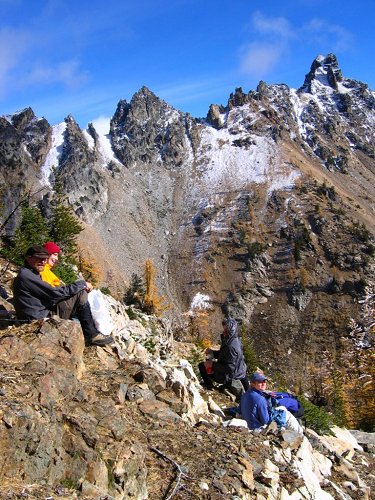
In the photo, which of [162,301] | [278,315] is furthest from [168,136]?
[278,315]

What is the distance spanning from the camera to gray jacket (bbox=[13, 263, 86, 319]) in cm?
911

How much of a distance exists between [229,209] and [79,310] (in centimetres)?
11377

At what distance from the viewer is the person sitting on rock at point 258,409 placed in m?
9.12

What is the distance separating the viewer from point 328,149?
6590 inches

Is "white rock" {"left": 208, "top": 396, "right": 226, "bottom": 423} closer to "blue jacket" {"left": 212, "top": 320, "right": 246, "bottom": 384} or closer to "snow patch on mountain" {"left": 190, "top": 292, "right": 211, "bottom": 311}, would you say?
"blue jacket" {"left": 212, "top": 320, "right": 246, "bottom": 384}

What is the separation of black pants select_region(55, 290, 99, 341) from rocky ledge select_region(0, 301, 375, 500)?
59cm

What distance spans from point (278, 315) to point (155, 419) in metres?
80.8

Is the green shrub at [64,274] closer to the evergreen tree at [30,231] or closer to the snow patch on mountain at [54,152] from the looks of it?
the evergreen tree at [30,231]

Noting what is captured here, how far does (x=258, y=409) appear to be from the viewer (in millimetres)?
9172

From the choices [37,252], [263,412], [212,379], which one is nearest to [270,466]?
[263,412]

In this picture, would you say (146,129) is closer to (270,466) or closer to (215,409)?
(215,409)

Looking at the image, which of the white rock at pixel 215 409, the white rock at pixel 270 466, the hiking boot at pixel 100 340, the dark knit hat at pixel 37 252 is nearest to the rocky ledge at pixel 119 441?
the white rock at pixel 270 466

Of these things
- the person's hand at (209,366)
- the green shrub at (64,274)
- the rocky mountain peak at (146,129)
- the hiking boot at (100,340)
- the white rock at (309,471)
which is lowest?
the white rock at (309,471)

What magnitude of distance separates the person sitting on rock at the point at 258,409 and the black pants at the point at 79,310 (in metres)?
4.11
